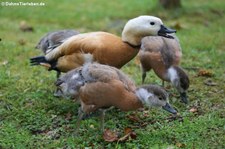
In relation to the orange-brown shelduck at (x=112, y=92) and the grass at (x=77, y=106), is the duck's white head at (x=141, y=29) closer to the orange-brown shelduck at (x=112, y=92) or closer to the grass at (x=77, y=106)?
the orange-brown shelduck at (x=112, y=92)

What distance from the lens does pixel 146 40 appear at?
6.57 meters

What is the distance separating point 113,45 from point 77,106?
103 cm

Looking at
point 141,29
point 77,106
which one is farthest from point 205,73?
point 77,106

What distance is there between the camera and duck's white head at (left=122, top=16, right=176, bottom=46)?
225 inches

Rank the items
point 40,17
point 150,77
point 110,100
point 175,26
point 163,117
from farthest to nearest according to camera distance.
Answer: point 40,17
point 175,26
point 150,77
point 163,117
point 110,100

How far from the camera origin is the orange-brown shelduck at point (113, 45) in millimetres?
5625

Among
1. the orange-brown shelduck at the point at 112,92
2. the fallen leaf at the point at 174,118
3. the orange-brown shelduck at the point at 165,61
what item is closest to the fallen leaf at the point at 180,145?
the orange-brown shelduck at the point at 112,92

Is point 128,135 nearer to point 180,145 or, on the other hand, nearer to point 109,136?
point 109,136

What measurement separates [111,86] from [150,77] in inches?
101

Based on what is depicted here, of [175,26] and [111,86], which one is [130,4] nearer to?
[175,26]

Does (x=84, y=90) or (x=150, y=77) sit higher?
(x=84, y=90)

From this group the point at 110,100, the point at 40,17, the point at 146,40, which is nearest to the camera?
the point at 110,100

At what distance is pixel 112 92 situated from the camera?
489 centimetres

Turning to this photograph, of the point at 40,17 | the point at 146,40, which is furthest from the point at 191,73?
the point at 40,17
